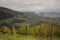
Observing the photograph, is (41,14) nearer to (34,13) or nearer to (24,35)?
(34,13)

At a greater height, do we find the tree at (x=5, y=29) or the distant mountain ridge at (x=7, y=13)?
the distant mountain ridge at (x=7, y=13)

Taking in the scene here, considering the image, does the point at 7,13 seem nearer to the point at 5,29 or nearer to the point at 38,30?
the point at 5,29

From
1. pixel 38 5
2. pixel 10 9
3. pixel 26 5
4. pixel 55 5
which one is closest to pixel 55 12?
pixel 55 5

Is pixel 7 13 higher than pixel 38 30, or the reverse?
pixel 7 13

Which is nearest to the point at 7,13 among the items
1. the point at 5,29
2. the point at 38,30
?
the point at 5,29

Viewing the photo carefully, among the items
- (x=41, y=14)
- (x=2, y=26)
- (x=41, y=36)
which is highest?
(x=41, y=14)

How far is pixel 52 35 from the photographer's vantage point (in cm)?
314

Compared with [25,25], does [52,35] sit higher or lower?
lower

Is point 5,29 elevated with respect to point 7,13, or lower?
lower

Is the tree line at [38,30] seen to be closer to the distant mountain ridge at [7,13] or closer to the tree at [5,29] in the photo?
the tree at [5,29]

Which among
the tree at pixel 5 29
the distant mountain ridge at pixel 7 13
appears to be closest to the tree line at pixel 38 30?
the tree at pixel 5 29

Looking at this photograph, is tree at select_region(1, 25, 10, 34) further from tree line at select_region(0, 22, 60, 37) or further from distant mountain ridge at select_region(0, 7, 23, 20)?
distant mountain ridge at select_region(0, 7, 23, 20)

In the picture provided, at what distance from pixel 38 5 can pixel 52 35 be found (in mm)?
663

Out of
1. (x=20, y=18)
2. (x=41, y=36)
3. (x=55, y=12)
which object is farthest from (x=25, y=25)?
(x=55, y=12)
